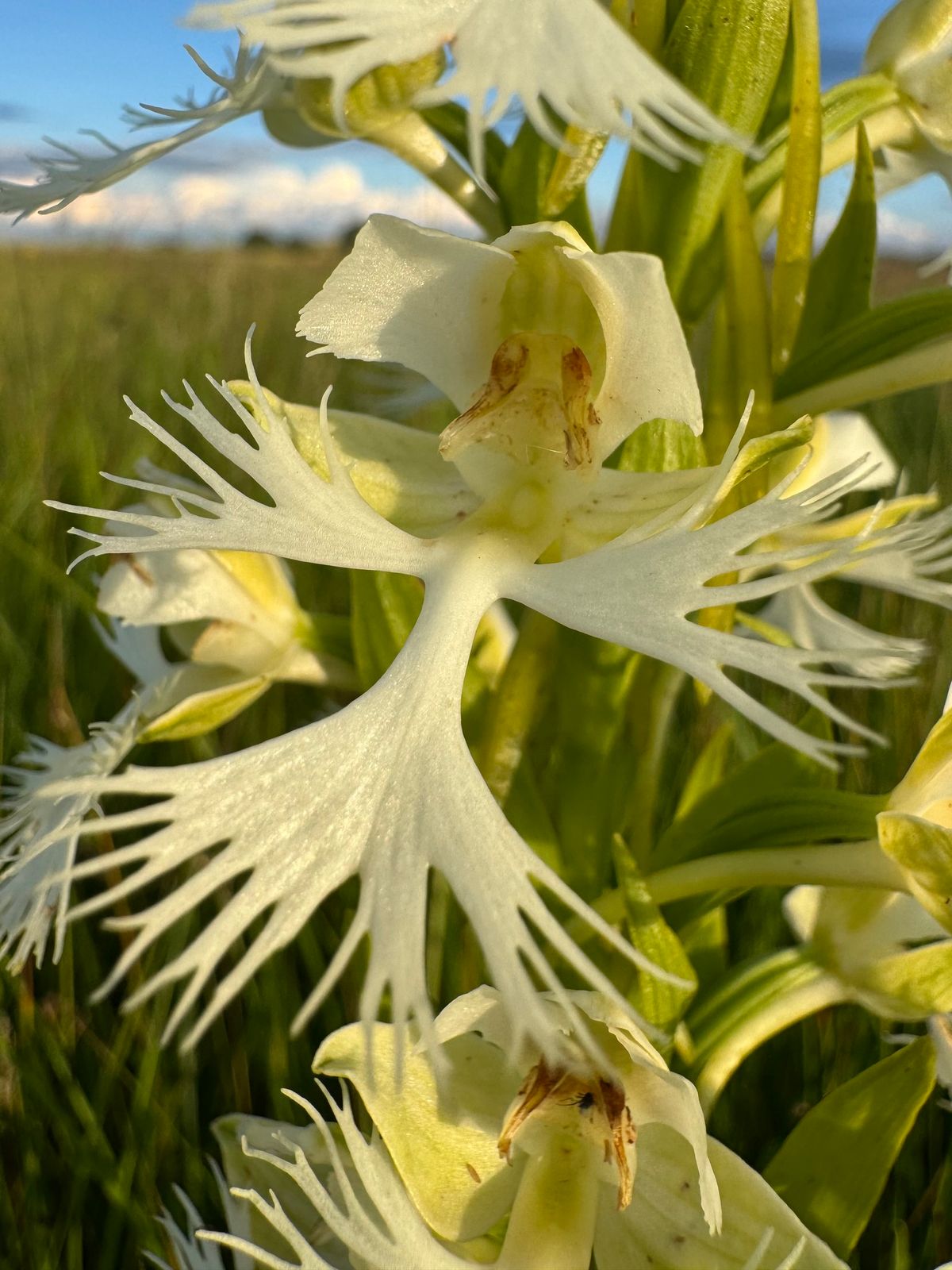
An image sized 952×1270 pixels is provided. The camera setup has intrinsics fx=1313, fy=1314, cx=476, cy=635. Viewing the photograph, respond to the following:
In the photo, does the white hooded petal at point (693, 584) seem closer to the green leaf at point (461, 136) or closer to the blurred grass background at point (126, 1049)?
the green leaf at point (461, 136)

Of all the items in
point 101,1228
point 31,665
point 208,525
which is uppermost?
point 208,525

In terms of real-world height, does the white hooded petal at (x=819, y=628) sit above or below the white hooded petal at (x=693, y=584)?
below

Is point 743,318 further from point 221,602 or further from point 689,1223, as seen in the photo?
point 689,1223

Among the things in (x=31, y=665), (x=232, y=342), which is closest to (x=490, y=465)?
(x=31, y=665)

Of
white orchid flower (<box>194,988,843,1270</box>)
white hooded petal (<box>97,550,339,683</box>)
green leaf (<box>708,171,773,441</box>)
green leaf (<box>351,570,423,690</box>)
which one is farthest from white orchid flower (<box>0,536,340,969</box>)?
green leaf (<box>708,171,773,441</box>)

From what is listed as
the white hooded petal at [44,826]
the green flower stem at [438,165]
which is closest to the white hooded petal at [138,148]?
the green flower stem at [438,165]

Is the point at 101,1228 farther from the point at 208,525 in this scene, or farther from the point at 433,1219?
the point at 208,525

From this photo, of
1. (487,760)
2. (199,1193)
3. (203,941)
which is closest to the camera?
(203,941)
